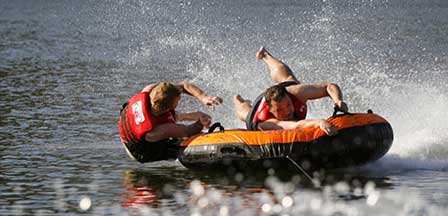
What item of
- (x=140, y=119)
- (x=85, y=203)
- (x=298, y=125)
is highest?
(x=140, y=119)

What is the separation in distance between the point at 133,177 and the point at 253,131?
1428 millimetres

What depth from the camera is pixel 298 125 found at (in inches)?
472

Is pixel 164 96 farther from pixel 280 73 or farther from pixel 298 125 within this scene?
pixel 280 73

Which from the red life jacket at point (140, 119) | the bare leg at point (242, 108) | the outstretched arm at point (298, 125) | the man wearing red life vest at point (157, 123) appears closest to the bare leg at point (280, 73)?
the bare leg at point (242, 108)

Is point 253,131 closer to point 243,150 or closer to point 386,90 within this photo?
point 243,150

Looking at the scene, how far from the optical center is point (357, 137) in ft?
38.8

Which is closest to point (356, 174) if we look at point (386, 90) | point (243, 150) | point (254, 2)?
point (243, 150)

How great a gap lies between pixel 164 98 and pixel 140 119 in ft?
1.25

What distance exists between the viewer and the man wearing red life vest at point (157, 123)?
12.2 m

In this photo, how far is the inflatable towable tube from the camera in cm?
1173

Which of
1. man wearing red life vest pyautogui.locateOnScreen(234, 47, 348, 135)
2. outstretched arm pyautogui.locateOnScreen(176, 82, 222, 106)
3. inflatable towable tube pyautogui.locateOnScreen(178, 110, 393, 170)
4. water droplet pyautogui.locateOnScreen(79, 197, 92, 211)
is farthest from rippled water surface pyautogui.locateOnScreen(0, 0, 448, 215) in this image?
outstretched arm pyautogui.locateOnScreen(176, 82, 222, 106)

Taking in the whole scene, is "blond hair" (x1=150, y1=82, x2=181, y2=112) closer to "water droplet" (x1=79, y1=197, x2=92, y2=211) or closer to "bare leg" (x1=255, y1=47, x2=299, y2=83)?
"water droplet" (x1=79, y1=197, x2=92, y2=211)

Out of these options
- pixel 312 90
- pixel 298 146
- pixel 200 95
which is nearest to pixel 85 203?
pixel 200 95

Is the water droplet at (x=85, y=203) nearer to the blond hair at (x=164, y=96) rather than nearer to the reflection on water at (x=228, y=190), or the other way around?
the reflection on water at (x=228, y=190)
